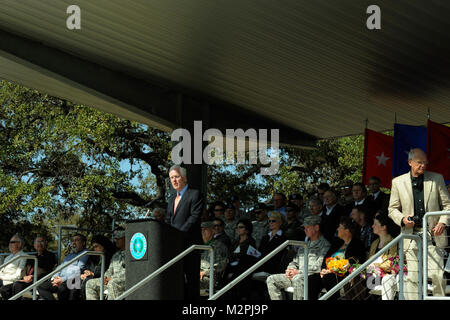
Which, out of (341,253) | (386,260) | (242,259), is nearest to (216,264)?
(242,259)

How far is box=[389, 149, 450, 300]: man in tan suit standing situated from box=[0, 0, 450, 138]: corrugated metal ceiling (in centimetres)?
197

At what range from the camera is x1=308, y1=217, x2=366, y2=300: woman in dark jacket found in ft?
25.3

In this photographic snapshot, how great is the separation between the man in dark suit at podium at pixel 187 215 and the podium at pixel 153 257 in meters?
0.31

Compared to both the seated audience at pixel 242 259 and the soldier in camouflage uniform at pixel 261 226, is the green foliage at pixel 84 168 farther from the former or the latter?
the seated audience at pixel 242 259

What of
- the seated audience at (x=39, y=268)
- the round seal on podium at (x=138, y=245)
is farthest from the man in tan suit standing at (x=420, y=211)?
the seated audience at (x=39, y=268)

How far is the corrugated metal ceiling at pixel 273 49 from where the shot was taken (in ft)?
27.0

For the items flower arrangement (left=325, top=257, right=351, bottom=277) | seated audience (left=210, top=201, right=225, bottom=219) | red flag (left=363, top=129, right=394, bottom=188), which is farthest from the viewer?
red flag (left=363, top=129, right=394, bottom=188)

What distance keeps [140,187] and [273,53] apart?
44.5 feet

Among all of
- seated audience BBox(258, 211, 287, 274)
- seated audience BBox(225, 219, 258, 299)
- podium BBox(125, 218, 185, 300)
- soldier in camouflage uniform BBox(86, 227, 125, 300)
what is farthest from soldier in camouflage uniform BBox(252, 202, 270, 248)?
podium BBox(125, 218, 185, 300)

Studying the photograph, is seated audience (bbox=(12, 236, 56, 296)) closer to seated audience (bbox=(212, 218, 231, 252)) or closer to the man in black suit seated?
seated audience (bbox=(212, 218, 231, 252))

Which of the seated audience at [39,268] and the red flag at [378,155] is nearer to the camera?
the seated audience at [39,268]

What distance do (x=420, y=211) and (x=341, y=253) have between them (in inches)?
55.7

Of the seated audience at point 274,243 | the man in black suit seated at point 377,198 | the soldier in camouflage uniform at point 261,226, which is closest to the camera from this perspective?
the seated audience at point 274,243

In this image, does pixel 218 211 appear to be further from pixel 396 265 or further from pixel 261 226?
pixel 396 265
